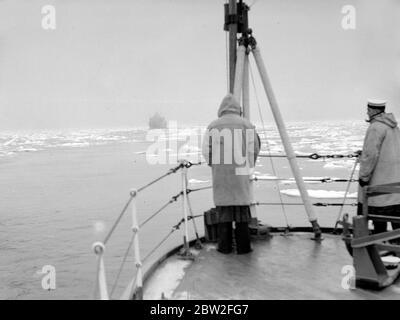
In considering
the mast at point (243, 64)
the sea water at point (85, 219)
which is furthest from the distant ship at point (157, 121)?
the mast at point (243, 64)

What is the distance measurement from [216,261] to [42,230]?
15554mm

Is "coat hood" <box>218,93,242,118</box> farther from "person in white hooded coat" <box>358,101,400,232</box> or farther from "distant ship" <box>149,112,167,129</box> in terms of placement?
"distant ship" <box>149,112,167,129</box>

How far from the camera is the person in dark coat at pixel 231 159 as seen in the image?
4.96 m

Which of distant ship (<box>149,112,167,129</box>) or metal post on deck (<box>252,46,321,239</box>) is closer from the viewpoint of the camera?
Result: metal post on deck (<box>252,46,321,239</box>)

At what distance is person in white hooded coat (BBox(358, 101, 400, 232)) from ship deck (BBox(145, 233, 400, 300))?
828 mm

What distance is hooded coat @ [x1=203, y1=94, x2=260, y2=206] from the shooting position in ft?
16.3

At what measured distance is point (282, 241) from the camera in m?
5.80

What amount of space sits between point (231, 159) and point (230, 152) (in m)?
0.09

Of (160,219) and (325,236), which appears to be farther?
(160,219)
